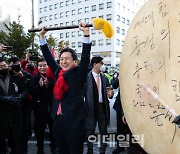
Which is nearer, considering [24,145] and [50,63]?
[50,63]

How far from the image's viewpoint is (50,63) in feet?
9.65

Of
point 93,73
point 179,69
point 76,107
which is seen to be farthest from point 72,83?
point 93,73

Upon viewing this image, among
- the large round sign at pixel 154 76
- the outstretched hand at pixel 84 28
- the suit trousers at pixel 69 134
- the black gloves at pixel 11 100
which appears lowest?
the suit trousers at pixel 69 134

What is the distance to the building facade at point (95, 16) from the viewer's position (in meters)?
53.6

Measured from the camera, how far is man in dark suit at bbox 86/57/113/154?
414cm

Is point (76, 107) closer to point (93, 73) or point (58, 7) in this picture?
point (93, 73)

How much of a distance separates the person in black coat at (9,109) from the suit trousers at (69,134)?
1.31 m

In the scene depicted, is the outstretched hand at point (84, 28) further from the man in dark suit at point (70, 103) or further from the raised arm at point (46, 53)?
the raised arm at point (46, 53)

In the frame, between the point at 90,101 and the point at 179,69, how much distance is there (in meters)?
2.77

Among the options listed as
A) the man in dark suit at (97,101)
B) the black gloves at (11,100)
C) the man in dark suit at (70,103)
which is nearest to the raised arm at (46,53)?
the man in dark suit at (70,103)

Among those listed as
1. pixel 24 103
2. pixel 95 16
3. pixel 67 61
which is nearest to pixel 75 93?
pixel 67 61

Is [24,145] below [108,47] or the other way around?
below

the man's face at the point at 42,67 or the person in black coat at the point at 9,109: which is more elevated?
the man's face at the point at 42,67

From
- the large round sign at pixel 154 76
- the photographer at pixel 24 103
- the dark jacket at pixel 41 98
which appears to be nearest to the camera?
the large round sign at pixel 154 76
